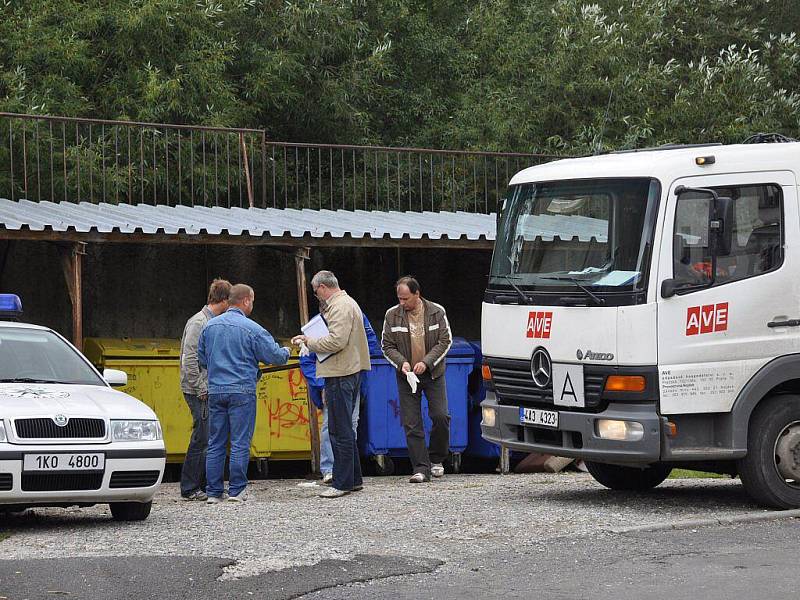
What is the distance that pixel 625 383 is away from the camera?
30.5ft

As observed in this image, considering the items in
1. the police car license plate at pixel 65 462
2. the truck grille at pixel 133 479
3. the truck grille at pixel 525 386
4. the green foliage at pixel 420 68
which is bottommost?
the truck grille at pixel 133 479

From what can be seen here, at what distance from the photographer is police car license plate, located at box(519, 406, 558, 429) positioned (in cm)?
973

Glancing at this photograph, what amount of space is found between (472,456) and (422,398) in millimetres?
969

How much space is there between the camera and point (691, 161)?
9.37m

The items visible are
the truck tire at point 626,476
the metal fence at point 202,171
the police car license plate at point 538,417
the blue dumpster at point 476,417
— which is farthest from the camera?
the metal fence at point 202,171

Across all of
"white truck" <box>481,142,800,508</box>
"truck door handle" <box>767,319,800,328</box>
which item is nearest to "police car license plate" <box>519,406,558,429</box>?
"white truck" <box>481,142,800,508</box>

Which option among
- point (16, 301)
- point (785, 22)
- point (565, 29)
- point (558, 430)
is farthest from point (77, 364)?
point (785, 22)

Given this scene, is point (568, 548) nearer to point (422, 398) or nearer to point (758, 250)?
point (758, 250)

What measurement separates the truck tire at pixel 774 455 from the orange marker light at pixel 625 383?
874 millimetres

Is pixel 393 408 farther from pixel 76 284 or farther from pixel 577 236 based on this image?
pixel 577 236

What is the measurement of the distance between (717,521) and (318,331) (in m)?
3.48

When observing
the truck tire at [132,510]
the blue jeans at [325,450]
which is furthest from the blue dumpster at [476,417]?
the truck tire at [132,510]

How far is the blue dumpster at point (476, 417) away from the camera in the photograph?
44.1ft

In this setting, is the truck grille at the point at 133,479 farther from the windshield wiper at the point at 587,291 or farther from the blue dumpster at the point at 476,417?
the blue dumpster at the point at 476,417
